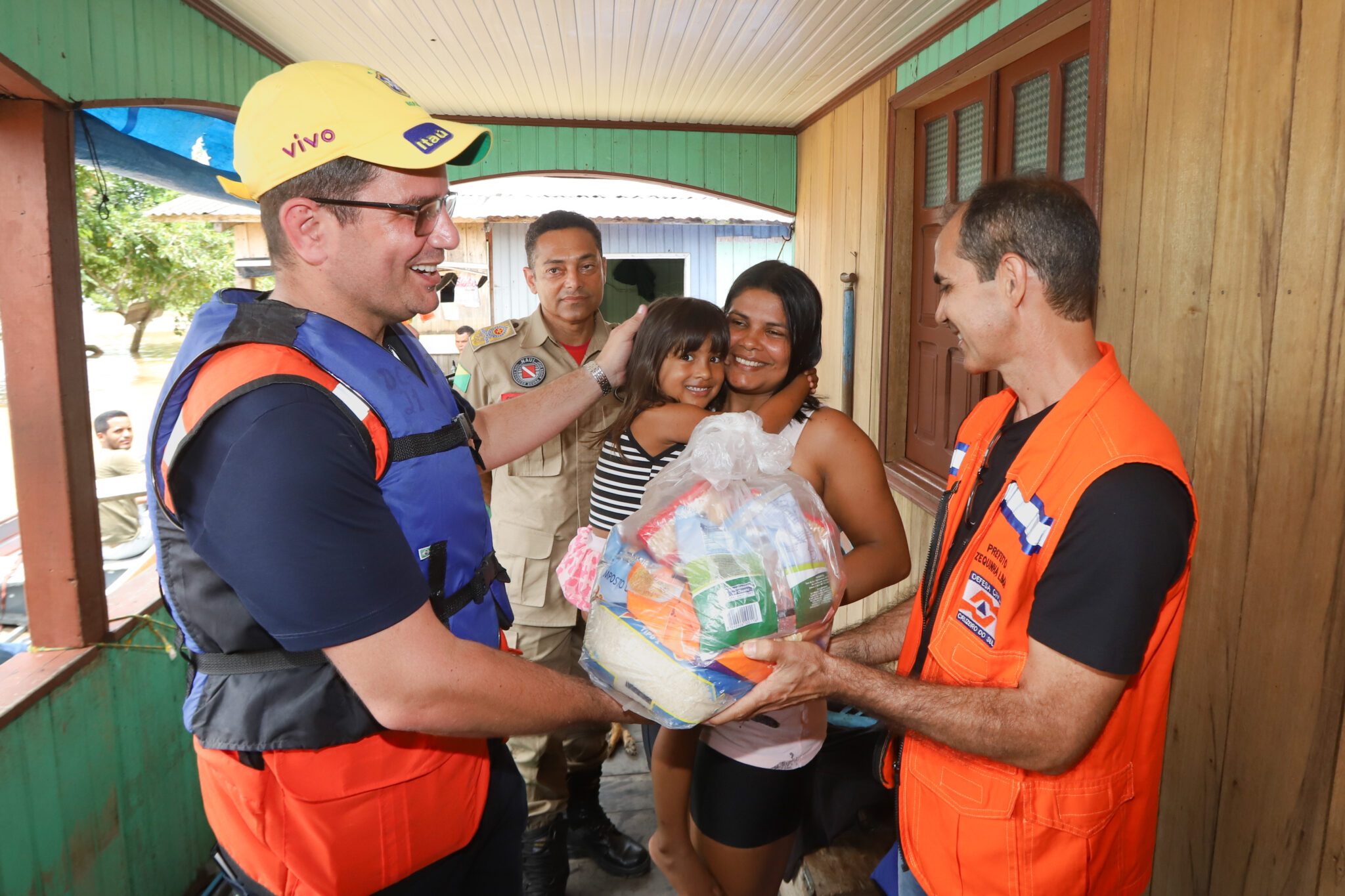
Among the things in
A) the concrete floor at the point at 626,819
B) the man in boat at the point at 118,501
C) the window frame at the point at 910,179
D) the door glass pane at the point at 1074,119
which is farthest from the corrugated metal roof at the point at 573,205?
the concrete floor at the point at 626,819

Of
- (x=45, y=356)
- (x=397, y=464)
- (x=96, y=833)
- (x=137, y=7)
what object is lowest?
(x=96, y=833)

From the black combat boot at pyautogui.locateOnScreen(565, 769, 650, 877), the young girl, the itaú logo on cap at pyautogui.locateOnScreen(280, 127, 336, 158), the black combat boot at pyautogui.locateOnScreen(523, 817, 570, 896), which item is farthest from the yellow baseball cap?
the black combat boot at pyautogui.locateOnScreen(565, 769, 650, 877)

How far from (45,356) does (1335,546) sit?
328 centimetres

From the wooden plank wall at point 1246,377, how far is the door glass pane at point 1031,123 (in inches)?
32.4

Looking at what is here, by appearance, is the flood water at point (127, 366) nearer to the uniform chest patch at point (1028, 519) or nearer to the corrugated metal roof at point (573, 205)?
the corrugated metal roof at point (573, 205)

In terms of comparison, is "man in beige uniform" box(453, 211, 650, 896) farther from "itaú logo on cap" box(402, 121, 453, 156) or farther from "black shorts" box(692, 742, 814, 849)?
"itaú logo on cap" box(402, 121, 453, 156)

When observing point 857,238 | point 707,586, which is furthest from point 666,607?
point 857,238

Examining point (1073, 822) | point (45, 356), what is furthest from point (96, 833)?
point (1073, 822)

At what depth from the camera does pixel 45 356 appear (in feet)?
7.41

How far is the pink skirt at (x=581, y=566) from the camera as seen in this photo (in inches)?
83.0

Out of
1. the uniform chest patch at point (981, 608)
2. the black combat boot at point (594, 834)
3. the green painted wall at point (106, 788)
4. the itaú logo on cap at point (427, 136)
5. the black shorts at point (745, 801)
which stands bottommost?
the black combat boot at point (594, 834)

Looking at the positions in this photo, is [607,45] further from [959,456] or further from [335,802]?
[335,802]

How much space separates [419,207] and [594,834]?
252 cm

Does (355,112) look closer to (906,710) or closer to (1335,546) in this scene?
(906,710)
